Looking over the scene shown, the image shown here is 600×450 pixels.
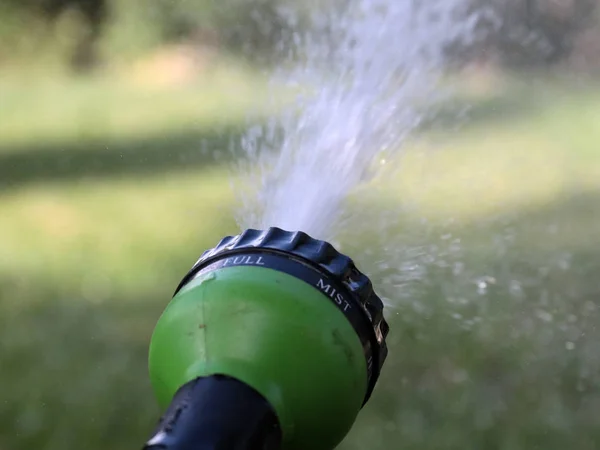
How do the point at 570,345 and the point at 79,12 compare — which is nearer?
the point at 570,345

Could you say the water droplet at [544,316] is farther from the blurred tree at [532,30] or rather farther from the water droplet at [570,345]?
the blurred tree at [532,30]

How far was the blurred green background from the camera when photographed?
2.58 ft

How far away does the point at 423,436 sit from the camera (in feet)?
2.44

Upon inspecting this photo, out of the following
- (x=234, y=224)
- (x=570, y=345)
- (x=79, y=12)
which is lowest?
(x=570, y=345)

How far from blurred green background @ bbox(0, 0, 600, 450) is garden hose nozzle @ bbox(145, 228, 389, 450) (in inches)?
11.7

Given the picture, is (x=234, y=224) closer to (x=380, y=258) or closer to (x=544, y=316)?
(x=380, y=258)

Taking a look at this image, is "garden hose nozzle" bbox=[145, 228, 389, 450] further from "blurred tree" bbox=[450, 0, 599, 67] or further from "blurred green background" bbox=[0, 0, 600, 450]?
"blurred tree" bbox=[450, 0, 599, 67]

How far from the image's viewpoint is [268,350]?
1.46 feet

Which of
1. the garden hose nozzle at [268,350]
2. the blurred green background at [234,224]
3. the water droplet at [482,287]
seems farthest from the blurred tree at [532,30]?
the garden hose nozzle at [268,350]

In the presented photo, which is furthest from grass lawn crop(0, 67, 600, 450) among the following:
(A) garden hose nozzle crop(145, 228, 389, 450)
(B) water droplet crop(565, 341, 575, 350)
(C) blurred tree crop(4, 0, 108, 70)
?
(A) garden hose nozzle crop(145, 228, 389, 450)

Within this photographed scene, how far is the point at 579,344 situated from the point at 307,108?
503 mm

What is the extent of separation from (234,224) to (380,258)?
0.22 m

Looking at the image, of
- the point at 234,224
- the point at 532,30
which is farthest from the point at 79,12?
the point at 532,30

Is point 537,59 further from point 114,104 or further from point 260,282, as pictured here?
point 260,282
